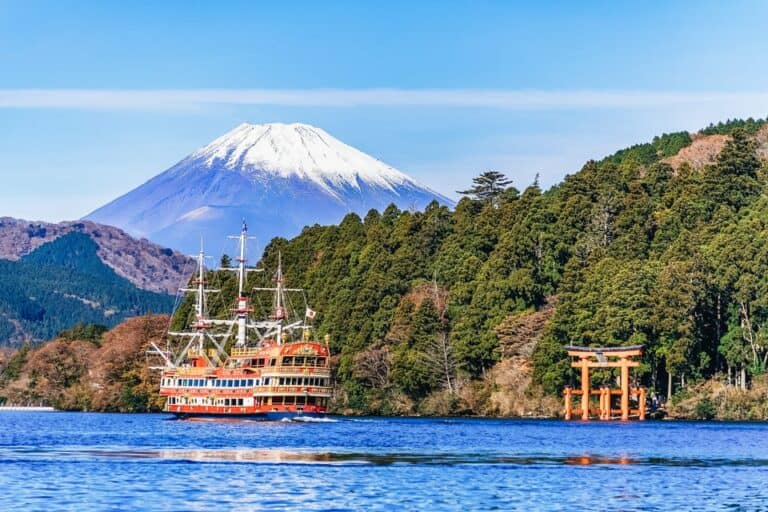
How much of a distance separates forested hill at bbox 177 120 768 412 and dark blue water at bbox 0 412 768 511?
17705mm

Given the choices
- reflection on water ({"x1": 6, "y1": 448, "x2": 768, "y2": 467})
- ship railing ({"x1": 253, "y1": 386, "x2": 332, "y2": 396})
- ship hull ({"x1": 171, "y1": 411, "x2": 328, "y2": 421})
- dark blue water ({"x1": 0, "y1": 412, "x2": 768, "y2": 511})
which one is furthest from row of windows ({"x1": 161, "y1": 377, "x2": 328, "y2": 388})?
reflection on water ({"x1": 6, "y1": 448, "x2": 768, "y2": 467})

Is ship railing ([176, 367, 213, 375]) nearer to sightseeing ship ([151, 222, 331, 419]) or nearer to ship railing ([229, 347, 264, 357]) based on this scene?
sightseeing ship ([151, 222, 331, 419])

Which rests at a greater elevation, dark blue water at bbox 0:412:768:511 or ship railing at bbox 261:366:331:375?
ship railing at bbox 261:366:331:375

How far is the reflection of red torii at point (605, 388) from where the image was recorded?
11206 centimetres

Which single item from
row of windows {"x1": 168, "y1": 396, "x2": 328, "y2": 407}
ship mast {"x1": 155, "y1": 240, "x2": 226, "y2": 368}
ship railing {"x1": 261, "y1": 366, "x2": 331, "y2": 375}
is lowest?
row of windows {"x1": 168, "y1": 396, "x2": 328, "y2": 407}

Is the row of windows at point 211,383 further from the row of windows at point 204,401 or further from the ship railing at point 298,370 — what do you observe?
the ship railing at point 298,370

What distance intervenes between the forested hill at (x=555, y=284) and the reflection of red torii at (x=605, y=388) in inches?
102

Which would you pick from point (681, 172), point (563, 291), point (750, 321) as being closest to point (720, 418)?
point (750, 321)

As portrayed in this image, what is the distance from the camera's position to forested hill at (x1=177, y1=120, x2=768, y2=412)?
114812 mm

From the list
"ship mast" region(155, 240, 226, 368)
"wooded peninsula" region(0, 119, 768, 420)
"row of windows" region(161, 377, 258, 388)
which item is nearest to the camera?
"wooded peninsula" region(0, 119, 768, 420)

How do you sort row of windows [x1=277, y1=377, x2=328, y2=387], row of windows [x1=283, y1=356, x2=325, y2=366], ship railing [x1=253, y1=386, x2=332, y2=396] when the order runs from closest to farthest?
ship railing [x1=253, y1=386, x2=332, y2=396] < row of windows [x1=277, y1=377, x2=328, y2=387] < row of windows [x1=283, y1=356, x2=325, y2=366]

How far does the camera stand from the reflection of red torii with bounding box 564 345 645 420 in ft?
368

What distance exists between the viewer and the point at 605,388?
115812 millimetres

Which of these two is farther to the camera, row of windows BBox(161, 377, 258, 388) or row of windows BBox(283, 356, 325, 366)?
row of windows BBox(161, 377, 258, 388)
